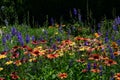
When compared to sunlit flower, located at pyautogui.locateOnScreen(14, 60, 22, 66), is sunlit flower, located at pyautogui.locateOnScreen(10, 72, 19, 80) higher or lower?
lower

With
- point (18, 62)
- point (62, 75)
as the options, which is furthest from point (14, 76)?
point (62, 75)

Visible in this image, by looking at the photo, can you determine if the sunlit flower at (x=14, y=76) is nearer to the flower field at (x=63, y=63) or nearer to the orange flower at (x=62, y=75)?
the flower field at (x=63, y=63)

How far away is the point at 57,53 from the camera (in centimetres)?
618

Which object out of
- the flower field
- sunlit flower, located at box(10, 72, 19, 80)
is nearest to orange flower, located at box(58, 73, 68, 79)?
the flower field

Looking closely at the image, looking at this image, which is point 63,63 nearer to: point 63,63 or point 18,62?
point 63,63

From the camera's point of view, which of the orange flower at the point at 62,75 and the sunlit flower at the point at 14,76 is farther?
the sunlit flower at the point at 14,76

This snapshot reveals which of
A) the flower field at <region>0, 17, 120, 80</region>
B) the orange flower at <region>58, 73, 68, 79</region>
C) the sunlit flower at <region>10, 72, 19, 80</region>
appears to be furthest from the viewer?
the flower field at <region>0, 17, 120, 80</region>

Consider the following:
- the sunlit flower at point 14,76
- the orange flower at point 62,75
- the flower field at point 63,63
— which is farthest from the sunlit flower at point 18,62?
the orange flower at point 62,75

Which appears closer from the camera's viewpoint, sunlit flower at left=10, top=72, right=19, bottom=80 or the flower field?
sunlit flower at left=10, top=72, right=19, bottom=80

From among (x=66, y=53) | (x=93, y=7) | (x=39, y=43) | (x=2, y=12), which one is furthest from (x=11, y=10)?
(x=66, y=53)

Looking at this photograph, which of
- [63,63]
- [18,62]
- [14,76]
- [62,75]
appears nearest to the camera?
[62,75]

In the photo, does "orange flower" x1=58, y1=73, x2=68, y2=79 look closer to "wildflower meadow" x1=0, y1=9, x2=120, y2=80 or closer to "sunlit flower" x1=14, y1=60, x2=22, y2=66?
"wildflower meadow" x1=0, y1=9, x2=120, y2=80

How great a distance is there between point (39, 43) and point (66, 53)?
962 mm

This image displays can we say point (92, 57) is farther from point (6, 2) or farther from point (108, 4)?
point (6, 2)
